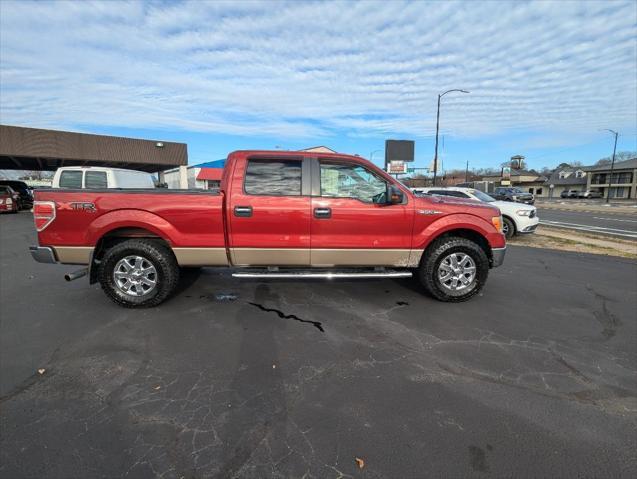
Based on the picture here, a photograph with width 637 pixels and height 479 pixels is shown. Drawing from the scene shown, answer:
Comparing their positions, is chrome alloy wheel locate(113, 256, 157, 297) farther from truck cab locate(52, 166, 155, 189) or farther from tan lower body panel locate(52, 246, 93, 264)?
truck cab locate(52, 166, 155, 189)

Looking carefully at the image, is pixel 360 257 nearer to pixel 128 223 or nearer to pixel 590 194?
pixel 128 223

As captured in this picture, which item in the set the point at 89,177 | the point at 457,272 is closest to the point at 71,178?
the point at 89,177

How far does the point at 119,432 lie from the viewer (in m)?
2.26

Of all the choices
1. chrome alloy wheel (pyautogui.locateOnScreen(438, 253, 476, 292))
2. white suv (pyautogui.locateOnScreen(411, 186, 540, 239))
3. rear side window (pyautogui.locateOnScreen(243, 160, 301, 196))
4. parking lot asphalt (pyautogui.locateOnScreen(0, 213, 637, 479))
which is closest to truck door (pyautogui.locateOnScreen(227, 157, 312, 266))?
rear side window (pyautogui.locateOnScreen(243, 160, 301, 196))

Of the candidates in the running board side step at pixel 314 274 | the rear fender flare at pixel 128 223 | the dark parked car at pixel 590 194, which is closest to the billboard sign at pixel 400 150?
the dark parked car at pixel 590 194

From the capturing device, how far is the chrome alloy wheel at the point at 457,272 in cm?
468

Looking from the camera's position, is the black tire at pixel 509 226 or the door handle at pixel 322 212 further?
the black tire at pixel 509 226

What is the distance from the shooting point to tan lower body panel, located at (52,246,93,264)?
4242mm

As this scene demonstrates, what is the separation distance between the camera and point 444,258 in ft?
15.3

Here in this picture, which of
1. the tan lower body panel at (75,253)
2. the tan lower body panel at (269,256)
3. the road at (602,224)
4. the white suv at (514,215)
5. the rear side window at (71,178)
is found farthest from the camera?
the road at (602,224)

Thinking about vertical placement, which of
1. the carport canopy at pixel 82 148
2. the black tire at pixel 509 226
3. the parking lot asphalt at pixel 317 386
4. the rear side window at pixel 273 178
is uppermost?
the carport canopy at pixel 82 148

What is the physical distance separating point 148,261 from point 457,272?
162 inches

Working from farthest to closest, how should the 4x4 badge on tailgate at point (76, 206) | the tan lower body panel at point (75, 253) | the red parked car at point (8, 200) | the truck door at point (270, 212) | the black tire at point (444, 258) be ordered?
1. the red parked car at point (8, 200)
2. the black tire at point (444, 258)
3. the truck door at point (270, 212)
4. the tan lower body panel at point (75, 253)
5. the 4x4 badge on tailgate at point (76, 206)

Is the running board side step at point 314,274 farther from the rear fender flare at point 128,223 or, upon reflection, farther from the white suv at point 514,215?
the white suv at point 514,215
